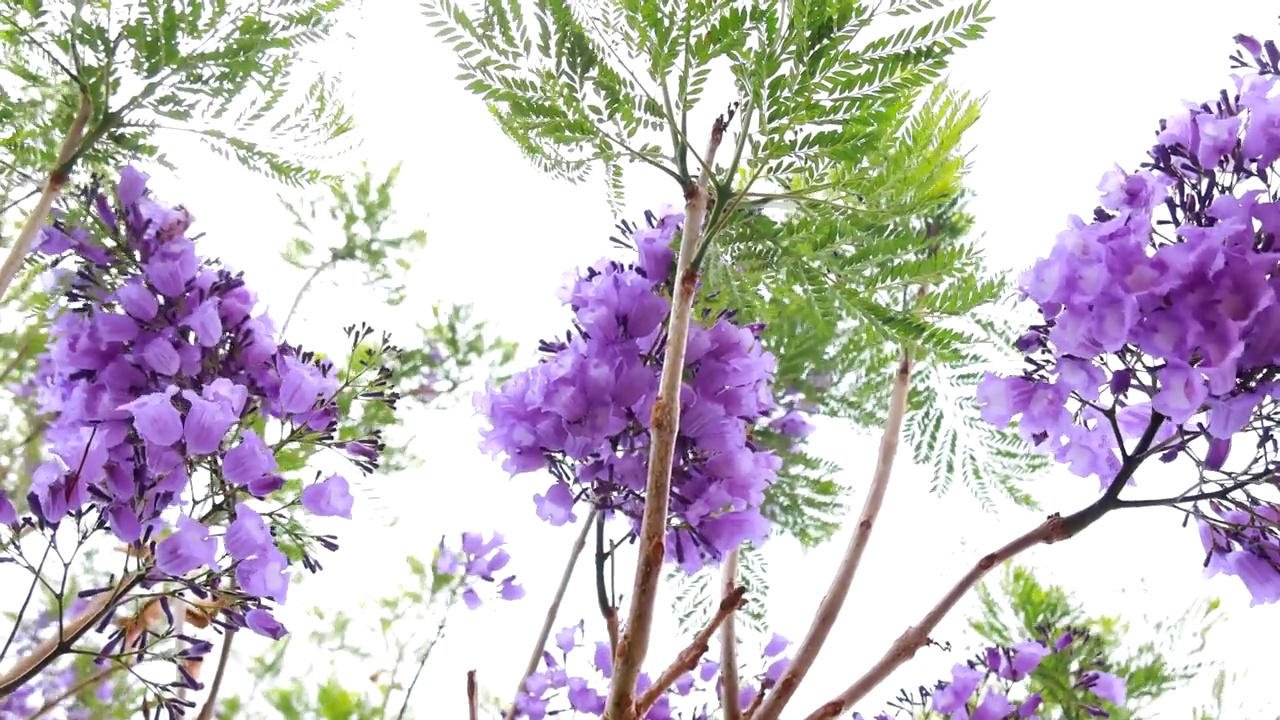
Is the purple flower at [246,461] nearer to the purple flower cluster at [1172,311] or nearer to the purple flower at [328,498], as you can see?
the purple flower at [328,498]

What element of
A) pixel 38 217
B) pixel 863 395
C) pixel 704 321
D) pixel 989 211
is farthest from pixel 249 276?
pixel 989 211

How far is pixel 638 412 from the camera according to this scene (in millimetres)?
546

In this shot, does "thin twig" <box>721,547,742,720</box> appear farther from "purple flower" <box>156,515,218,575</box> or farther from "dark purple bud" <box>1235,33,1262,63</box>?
"dark purple bud" <box>1235,33,1262,63</box>

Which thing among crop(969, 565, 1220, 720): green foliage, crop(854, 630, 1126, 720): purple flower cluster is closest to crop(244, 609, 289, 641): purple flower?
crop(854, 630, 1126, 720): purple flower cluster

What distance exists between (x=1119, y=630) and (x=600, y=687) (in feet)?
2.75

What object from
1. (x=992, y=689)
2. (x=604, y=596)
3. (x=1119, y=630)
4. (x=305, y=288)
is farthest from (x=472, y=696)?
(x=1119, y=630)

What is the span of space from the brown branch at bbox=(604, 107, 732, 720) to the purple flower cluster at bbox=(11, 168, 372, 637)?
25 cm

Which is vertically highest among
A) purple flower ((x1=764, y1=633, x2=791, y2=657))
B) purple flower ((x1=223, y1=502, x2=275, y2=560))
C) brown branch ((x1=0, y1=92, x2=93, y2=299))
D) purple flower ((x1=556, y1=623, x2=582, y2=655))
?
brown branch ((x1=0, y1=92, x2=93, y2=299))

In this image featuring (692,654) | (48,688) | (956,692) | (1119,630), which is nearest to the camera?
(692,654)

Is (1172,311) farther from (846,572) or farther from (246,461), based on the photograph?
(246,461)

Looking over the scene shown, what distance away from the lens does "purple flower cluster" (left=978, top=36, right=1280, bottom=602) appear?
44 cm

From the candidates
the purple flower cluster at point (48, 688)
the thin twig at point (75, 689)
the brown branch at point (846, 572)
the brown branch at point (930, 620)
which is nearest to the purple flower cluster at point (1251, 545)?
the brown branch at point (930, 620)

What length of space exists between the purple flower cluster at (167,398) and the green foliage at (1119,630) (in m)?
0.96

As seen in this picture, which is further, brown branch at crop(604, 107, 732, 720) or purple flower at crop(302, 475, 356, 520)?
purple flower at crop(302, 475, 356, 520)
